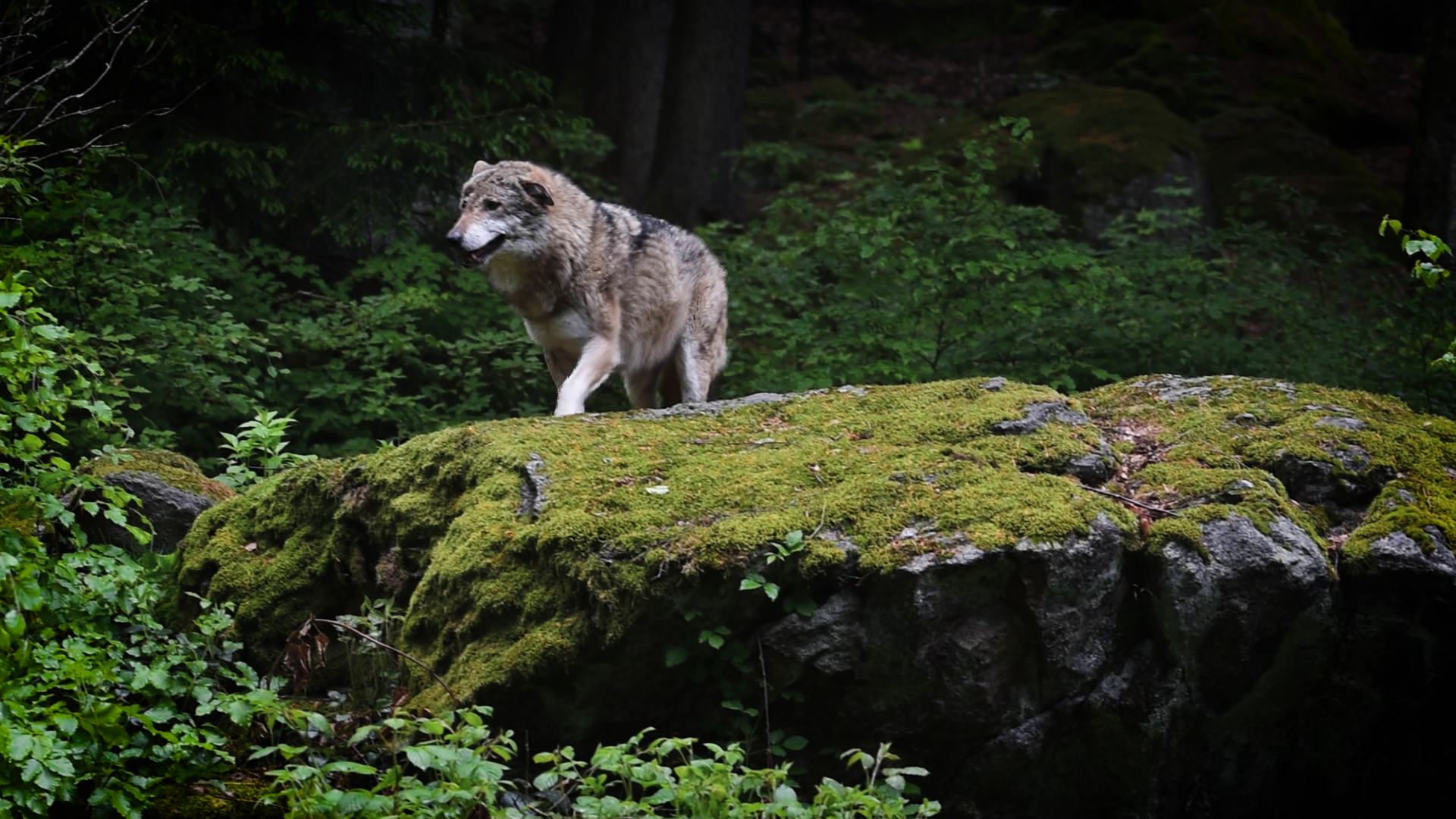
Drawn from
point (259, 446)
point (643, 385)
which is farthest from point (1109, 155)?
point (259, 446)

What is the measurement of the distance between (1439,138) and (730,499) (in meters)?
12.7

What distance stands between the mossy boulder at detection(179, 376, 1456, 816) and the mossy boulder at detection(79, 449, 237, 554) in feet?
2.77

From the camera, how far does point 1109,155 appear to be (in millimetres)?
15133

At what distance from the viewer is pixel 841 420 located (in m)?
5.22

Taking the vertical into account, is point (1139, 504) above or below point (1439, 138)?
below

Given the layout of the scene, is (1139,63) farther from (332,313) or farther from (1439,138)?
(332,313)

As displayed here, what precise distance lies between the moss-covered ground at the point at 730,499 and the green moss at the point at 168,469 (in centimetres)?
54

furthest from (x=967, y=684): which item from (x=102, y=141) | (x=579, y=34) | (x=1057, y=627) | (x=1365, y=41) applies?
(x=1365, y=41)

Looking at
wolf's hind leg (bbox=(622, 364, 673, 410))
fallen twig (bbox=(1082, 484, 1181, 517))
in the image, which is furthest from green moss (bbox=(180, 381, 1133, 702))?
wolf's hind leg (bbox=(622, 364, 673, 410))

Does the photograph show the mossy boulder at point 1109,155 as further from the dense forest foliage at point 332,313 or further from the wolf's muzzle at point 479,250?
the wolf's muzzle at point 479,250

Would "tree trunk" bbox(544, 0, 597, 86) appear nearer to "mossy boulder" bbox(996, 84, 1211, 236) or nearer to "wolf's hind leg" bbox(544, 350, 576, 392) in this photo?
"mossy boulder" bbox(996, 84, 1211, 236)

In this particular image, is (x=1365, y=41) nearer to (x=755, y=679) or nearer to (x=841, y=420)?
(x=841, y=420)

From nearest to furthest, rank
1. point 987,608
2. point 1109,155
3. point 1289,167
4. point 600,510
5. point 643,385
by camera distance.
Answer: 1. point 987,608
2. point 600,510
3. point 643,385
4. point 1109,155
5. point 1289,167

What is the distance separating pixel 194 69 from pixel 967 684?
25.8 ft
